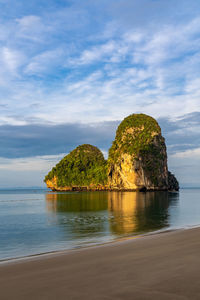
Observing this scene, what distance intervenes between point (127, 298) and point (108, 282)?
962mm

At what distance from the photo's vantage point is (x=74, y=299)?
161 inches

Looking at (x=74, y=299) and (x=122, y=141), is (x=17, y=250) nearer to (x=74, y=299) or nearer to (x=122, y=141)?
(x=74, y=299)

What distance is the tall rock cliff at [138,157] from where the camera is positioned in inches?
4823

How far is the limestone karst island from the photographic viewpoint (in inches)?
4850

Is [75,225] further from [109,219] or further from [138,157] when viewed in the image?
[138,157]

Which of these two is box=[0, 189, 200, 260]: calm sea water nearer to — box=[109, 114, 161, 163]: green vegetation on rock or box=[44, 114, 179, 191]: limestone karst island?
box=[44, 114, 179, 191]: limestone karst island

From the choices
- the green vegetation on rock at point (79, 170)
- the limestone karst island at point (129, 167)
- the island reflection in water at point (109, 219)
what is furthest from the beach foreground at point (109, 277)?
the green vegetation on rock at point (79, 170)

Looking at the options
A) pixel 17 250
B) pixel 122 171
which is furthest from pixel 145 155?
pixel 17 250

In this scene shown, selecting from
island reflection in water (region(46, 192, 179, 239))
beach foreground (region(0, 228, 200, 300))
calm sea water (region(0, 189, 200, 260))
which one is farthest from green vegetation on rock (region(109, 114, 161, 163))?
beach foreground (region(0, 228, 200, 300))

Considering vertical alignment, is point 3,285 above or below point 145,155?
below

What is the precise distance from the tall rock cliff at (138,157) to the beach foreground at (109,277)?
4557 inches

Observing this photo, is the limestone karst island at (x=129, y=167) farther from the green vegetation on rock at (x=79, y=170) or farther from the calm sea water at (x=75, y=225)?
the calm sea water at (x=75, y=225)

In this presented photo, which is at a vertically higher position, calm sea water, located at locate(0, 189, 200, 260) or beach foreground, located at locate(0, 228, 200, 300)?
beach foreground, located at locate(0, 228, 200, 300)

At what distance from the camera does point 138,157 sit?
12369 cm
